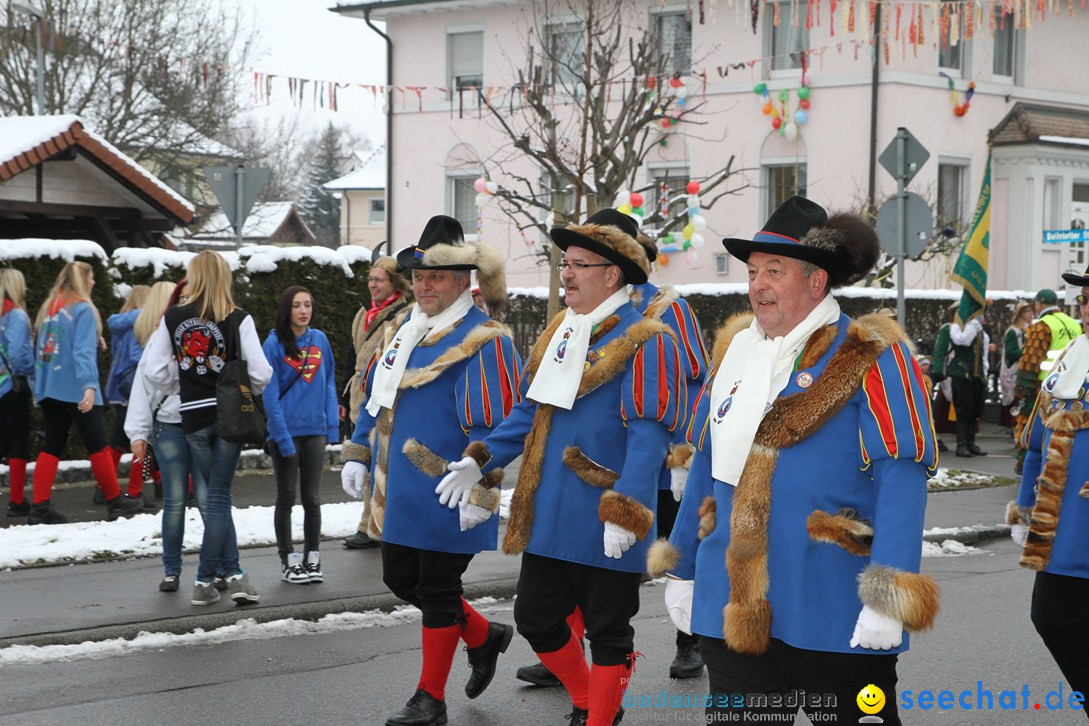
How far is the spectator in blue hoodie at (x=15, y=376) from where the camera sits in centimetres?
Result: 1085

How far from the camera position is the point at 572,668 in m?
5.51

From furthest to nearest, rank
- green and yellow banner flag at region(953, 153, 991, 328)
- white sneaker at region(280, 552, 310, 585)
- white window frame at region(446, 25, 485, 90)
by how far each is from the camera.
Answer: white window frame at region(446, 25, 485, 90) → green and yellow banner flag at region(953, 153, 991, 328) → white sneaker at region(280, 552, 310, 585)

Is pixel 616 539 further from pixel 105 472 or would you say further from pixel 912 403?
pixel 105 472

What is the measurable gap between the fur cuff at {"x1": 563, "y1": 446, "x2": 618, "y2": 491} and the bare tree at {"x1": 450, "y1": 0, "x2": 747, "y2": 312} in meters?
9.20

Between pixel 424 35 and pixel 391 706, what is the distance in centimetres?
2739

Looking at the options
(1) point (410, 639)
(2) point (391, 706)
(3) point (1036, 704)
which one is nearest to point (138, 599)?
(1) point (410, 639)

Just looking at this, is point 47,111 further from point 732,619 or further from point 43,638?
point 732,619

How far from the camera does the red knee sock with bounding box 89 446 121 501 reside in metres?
10.8

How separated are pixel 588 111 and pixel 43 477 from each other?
13939mm

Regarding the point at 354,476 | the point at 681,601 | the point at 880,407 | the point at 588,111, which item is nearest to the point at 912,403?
the point at 880,407

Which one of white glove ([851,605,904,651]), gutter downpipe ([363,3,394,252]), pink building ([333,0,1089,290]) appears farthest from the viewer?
gutter downpipe ([363,3,394,252])

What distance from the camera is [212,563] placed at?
313 inches

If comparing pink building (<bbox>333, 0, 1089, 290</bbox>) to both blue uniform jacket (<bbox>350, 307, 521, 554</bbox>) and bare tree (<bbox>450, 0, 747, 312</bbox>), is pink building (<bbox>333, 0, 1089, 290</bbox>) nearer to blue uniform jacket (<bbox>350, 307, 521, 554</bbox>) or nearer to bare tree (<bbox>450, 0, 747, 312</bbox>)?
bare tree (<bbox>450, 0, 747, 312</bbox>)

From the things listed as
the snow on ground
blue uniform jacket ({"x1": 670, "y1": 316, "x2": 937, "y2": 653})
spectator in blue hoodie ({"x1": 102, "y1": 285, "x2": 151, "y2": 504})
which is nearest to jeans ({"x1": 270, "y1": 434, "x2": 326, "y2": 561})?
the snow on ground
